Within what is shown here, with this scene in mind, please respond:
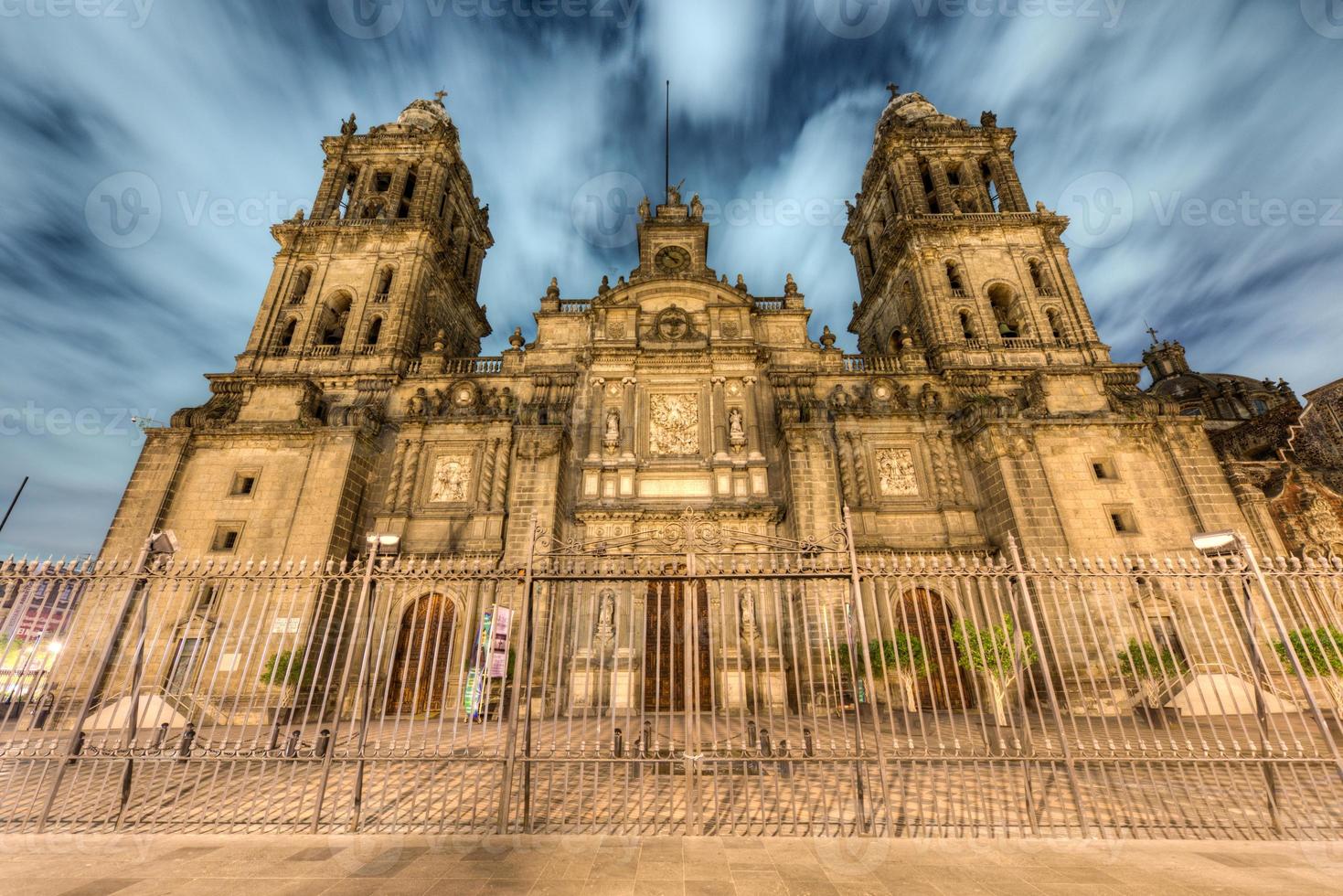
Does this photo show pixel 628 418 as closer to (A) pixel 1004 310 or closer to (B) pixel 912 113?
(A) pixel 1004 310

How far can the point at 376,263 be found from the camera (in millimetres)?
24844

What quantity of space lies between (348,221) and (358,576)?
25007 mm

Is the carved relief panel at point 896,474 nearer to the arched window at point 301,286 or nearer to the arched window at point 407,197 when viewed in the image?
the arched window at point 407,197

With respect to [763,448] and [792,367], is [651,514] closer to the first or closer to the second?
[763,448]

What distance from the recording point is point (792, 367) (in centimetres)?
2189

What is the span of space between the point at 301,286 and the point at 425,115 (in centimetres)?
1385

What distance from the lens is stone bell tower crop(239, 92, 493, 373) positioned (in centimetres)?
2283

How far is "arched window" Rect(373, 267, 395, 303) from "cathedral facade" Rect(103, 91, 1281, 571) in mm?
83

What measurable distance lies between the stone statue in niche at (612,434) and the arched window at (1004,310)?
1695 cm

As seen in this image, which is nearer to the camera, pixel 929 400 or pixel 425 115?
pixel 929 400

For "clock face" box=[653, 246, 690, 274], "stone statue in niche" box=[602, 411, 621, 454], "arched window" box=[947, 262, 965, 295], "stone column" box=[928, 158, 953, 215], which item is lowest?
"stone statue in niche" box=[602, 411, 621, 454]

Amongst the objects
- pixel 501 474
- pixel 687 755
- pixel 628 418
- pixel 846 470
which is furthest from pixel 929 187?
pixel 687 755

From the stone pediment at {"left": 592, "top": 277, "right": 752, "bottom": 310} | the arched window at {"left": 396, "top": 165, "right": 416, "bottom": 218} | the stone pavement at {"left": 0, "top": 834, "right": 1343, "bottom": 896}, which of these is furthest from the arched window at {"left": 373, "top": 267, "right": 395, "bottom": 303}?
the stone pavement at {"left": 0, "top": 834, "right": 1343, "bottom": 896}

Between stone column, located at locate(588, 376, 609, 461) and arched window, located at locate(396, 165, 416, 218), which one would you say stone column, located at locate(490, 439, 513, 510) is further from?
arched window, located at locate(396, 165, 416, 218)
